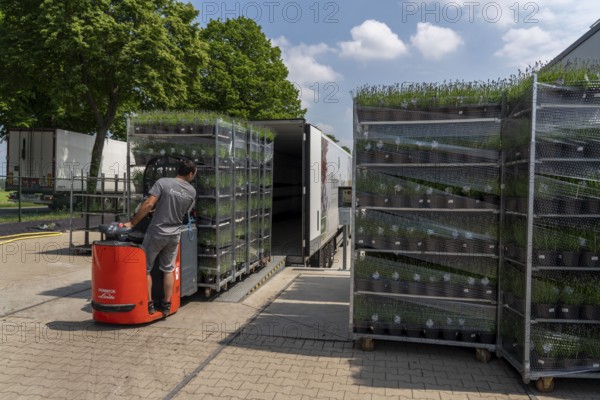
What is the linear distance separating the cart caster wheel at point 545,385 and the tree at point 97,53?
1478 centimetres

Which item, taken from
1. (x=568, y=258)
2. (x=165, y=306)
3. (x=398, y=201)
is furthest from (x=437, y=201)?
(x=165, y=306)

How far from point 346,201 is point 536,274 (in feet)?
14.0

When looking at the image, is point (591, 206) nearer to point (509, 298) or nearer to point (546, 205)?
point (546, 205)

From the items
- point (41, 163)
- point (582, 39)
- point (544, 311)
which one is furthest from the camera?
point (41, 163)

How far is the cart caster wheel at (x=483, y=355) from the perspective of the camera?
201 inches

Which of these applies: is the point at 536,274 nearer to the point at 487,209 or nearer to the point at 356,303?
the point at 487,209

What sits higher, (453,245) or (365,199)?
(365,199)

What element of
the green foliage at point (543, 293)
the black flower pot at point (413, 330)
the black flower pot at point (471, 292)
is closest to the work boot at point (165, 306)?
the black flower pot at point (413, 330)

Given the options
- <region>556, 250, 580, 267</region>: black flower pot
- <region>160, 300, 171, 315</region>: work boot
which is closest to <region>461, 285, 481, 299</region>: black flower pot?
<region>556, 250, 580, 267</region>: black flower pot

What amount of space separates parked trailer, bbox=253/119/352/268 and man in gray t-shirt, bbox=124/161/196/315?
3.89 m

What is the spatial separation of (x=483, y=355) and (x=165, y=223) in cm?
411

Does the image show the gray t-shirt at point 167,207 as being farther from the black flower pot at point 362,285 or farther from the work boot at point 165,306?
the black flower pot at point 362,285

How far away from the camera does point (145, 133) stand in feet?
23.8

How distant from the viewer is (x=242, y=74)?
28.5 meters
